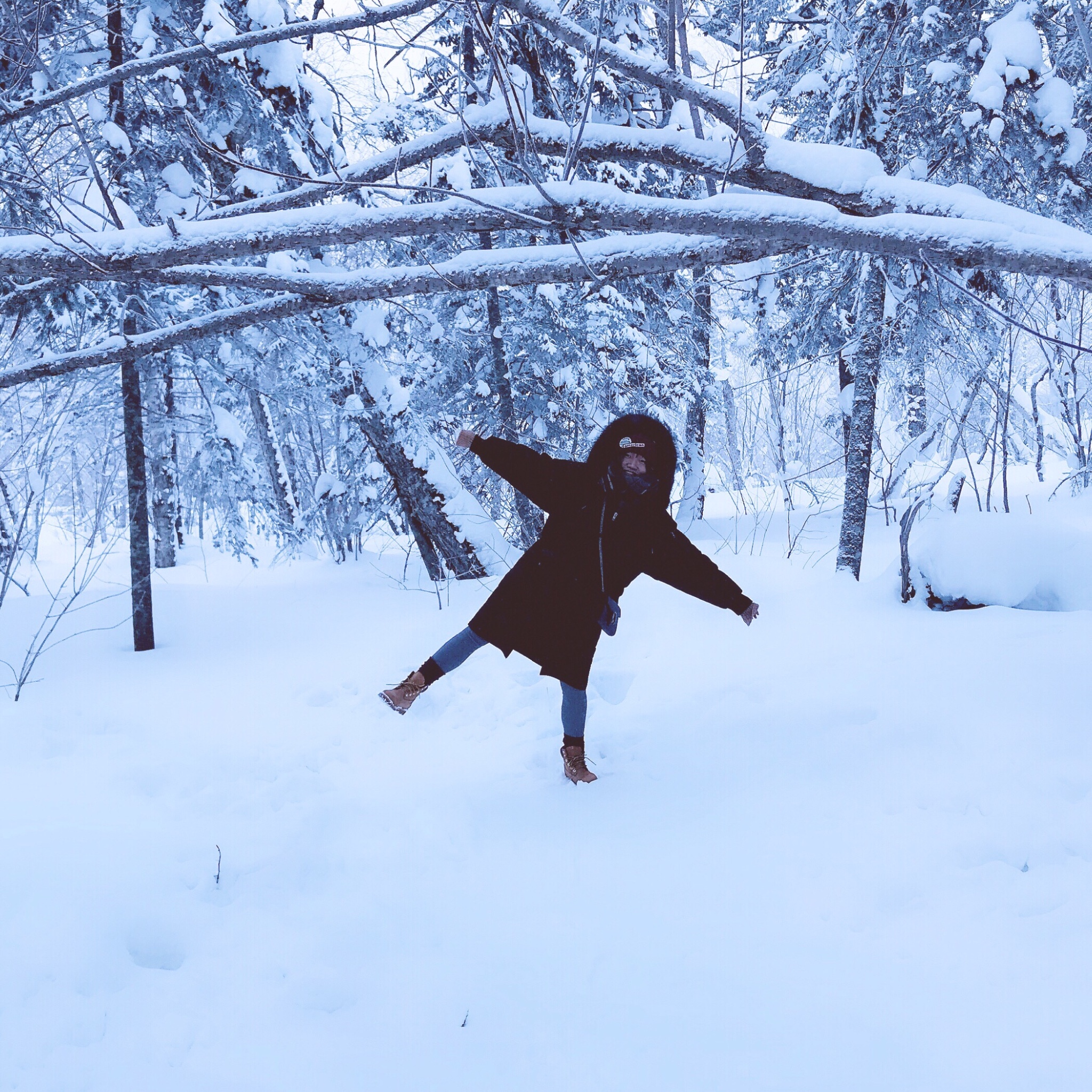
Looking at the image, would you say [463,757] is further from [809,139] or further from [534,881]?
[809,139]

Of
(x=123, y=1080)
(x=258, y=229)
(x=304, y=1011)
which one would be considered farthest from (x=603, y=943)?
(x=258, y=229)

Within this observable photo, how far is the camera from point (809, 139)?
336 inches

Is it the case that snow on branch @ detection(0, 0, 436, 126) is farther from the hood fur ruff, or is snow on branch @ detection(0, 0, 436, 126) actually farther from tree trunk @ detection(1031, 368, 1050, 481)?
tree trunk @ detection(1031, 368, 1050, 481)

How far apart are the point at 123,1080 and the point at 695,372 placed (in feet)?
36.3

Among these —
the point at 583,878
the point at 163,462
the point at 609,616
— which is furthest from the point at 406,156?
the point at 163,462

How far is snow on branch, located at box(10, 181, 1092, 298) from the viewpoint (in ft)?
7.50

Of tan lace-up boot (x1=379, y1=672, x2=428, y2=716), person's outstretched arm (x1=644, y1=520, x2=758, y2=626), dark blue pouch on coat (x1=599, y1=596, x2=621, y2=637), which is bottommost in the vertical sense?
tan lace-up boot (x1=379, y1=672, x2=428, y2=716)

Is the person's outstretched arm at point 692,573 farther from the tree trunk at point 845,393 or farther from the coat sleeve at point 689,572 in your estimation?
the tree trunk at point 845,393

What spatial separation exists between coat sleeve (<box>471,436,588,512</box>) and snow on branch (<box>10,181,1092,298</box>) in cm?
112

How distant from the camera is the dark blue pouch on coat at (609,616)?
3457mm

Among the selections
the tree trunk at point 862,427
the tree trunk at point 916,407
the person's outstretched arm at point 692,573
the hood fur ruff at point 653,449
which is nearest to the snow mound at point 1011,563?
the person's outstretched arm at point 692,573

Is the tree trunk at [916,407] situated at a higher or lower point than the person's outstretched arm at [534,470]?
higher

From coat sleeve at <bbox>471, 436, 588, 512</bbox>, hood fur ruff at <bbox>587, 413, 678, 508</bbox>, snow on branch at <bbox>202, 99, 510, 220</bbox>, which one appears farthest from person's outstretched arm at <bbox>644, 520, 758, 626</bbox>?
snow on branch at <bbox>202, 99, 510, 220</bbox>

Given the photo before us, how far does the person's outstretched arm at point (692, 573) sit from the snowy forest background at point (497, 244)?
4.36 feet
